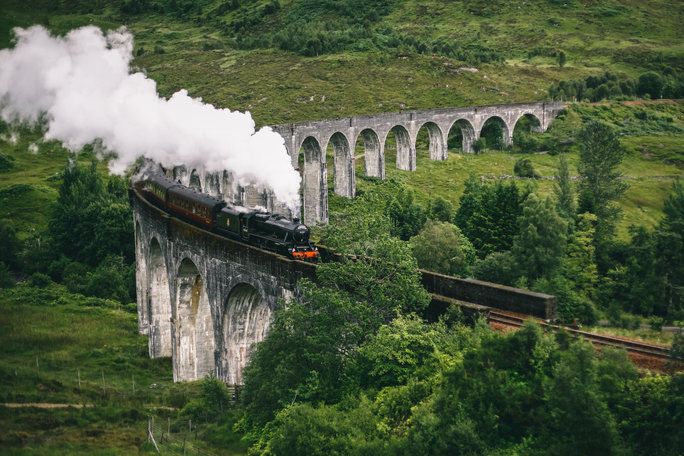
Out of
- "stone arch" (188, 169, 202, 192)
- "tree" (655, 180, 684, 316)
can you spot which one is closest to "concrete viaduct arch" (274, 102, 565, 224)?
"stone arch" (188, 169, 202, 192)

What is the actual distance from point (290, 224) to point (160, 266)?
20.2 m

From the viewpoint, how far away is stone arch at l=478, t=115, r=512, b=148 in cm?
10662

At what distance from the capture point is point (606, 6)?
16612cm

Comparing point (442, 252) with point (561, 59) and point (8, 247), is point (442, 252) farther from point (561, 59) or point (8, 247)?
point (561, 59)

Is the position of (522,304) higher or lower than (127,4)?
lower

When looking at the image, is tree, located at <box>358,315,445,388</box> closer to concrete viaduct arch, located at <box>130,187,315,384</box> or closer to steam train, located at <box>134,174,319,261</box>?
concrete viaduct arch, located at <box>130,187,315,384</box>

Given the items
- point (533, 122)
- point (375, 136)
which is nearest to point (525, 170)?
point (375, 136)

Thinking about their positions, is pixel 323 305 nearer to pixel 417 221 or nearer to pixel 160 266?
pixel 160 266

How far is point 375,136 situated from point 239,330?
49.1 metres

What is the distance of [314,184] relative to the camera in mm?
78625

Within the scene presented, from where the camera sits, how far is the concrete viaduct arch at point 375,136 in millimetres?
77812

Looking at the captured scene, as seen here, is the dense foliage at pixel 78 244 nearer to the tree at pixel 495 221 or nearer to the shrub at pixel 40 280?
the shrub at pixel 40 280

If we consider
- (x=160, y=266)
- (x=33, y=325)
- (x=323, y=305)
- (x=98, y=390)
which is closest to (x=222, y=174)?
(x=160, y=266)

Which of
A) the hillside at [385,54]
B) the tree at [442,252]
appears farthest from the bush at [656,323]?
the hillside at [385,54]
